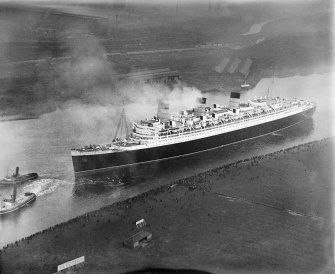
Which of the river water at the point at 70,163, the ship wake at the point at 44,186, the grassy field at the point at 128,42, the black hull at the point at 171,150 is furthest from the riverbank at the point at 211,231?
the grassy field at the point at 128,42

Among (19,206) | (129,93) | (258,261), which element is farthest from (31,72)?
(258,261)

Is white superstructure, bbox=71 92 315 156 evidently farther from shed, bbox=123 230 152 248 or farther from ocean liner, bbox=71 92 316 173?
shed, bbox=123 230 152 248

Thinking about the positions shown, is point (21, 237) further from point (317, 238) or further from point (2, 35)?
point (2, 35)

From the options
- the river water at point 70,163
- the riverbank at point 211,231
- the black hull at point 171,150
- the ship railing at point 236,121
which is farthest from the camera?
the ship railing at point 236,121

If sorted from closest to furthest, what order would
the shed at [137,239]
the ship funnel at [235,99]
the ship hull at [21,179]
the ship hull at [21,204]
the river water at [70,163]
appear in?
the shed at [137,239]
the ship hull at [21,204]
the river water at [70,163]
the ship hull at [21,179]
the ship funnel at [235,99]

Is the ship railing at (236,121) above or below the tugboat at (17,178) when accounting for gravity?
above

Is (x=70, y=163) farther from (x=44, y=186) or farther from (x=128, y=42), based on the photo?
(x=128, y=42)

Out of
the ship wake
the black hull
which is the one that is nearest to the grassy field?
the black hull

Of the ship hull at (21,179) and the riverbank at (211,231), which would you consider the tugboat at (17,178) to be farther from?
the riverbank at (211,231)
